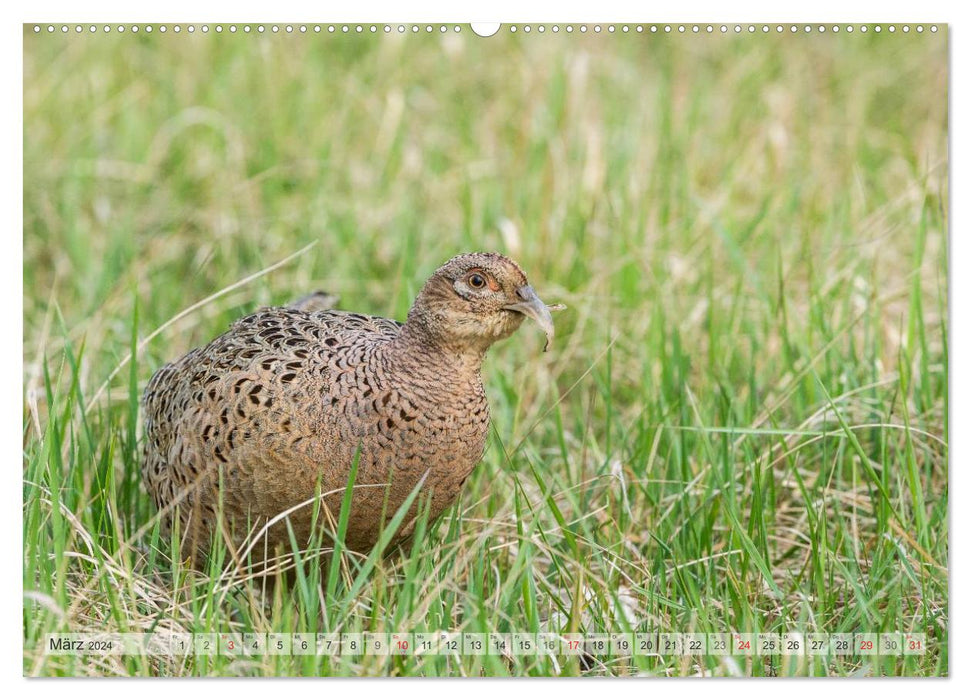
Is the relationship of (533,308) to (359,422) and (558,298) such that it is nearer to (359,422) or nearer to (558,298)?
(359,422)

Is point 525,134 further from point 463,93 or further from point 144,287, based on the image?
point 144,287

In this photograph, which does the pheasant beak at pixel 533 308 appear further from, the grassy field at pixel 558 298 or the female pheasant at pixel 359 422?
the grassy field at pixel 558 298

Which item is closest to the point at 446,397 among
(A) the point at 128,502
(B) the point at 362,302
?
(A) the point at 128,502

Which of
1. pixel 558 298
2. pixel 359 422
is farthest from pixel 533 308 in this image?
pixel 558 298

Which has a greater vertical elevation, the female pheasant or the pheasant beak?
the pheasant beak

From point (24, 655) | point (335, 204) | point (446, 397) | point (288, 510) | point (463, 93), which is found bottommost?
point (24, 655)

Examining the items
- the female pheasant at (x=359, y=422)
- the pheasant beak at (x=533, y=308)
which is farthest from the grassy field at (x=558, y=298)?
the pheasant beak at (x=533, y=308)

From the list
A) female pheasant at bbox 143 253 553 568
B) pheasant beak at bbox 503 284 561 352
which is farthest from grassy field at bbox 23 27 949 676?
pheasant beak at bbox 503 284 561 352

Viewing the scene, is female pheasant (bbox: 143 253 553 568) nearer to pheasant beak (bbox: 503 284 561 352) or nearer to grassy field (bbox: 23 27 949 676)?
pheasant beak (bbox: 503 284 561 352)
